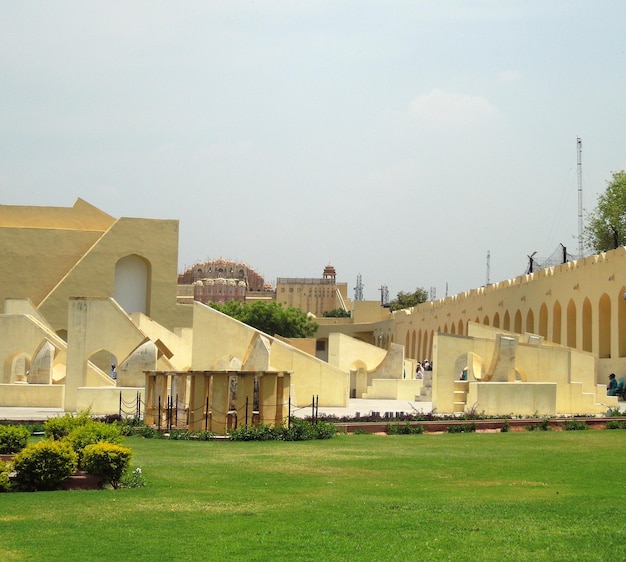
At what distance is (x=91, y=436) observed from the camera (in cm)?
1014

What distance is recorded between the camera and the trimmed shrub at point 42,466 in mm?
9289

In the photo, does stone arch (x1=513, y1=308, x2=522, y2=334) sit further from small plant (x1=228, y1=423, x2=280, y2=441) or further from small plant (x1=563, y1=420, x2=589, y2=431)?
small plant (x1=228, y1=423, x2=280, y2=441)

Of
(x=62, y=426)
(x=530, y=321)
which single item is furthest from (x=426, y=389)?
(x=62, y=426)

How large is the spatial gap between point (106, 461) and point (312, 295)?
83.8 metres

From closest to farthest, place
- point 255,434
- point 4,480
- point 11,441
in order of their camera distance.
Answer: point 4,480 < point 11,441 < point 255,434

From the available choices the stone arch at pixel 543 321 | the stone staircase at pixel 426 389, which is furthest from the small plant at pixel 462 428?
the stone arch at pixel 543 321

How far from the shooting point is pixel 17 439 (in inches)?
446

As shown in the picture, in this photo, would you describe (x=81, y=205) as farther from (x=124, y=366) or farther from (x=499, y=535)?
(x=499, y=535)

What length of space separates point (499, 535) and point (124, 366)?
50.2 feet

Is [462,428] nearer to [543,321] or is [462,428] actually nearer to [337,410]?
[337,410]

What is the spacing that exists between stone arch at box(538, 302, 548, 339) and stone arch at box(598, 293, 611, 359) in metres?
5.02

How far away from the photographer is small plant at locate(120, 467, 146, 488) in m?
9.47

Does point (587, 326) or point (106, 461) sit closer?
point (106, 461)

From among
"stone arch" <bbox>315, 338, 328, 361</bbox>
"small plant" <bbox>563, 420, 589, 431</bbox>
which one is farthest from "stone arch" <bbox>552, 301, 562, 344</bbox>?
"stone arch" <bbox>315, 338, 328, 361</bbox>
